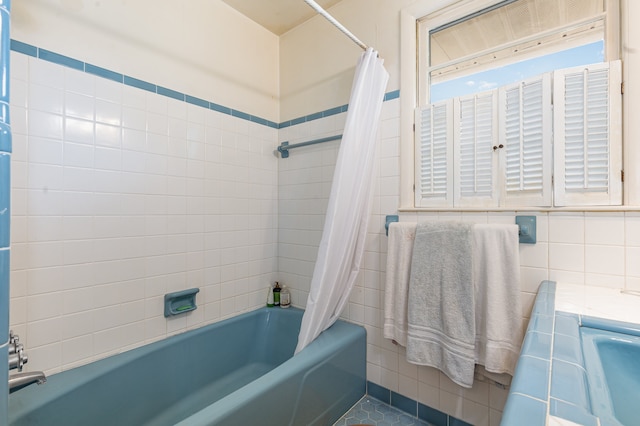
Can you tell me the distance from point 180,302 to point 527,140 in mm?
1886

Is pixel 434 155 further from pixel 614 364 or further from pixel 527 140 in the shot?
pixel 614 364

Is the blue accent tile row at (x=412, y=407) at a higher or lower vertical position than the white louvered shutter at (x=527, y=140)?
lower

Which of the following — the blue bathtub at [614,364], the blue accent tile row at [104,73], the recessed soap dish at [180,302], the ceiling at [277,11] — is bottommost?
the recessed soap dish at [180,302]

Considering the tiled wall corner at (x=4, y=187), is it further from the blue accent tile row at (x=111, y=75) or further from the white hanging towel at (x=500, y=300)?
the white hanging towel at (x=500, y=300)

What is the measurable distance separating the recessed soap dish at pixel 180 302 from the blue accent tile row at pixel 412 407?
113 cm

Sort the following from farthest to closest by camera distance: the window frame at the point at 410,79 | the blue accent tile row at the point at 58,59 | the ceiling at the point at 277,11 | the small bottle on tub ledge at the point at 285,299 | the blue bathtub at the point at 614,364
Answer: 1. the small bottle on tub ledge at the point at 285,299
2. the ceiling at the point at 277,11
3. the window frame at the point at 410,79
4. the blue accent tile row at the point at 58,59
5. the blue bathtub at the point at 614,364

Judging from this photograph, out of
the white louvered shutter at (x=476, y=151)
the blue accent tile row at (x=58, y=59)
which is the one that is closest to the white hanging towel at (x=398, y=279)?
the white louvered shutter at (x=476, y=151)

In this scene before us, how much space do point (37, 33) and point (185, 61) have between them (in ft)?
2.02

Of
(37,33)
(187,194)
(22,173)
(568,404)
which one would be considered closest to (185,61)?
(37,33)

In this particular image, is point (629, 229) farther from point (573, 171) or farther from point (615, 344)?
point (615, 344)

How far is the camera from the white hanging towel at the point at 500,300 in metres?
1.16

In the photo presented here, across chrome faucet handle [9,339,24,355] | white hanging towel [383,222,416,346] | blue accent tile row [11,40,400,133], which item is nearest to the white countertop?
white hanging towel [383,222,416,346]

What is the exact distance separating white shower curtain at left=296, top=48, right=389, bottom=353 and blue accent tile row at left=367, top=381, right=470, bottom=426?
52 centimetres

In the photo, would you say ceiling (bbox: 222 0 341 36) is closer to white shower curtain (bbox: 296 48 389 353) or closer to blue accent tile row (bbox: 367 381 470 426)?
white shower curtain (bbox: 296 48 389 353)
